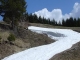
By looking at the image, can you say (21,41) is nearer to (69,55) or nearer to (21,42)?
(21,42)

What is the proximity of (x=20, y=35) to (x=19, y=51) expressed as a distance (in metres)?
5.17

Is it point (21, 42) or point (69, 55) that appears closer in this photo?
point (69, 55)

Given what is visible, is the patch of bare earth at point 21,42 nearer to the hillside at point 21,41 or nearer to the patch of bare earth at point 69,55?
the hillside at point 21,41

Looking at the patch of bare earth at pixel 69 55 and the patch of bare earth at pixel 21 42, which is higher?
the patch of bare earth at pixel 21 42

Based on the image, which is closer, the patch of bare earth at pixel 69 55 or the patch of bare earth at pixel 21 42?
the patch of bare earth at pixel 69 55

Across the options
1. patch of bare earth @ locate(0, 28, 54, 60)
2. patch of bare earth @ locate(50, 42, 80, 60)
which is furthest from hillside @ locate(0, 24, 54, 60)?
patch of bare earth @ locate(50, 42, 80, 60)

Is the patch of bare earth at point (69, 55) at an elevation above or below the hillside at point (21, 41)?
below

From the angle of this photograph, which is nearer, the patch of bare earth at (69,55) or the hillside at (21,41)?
the patch of bare earth at (69,55)

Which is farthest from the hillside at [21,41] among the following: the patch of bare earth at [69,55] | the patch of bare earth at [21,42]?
the patch of bare earth at [69,55]

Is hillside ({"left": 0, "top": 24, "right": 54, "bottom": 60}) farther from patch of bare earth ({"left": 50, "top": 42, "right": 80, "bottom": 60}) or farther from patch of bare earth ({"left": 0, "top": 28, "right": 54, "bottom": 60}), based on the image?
patch of bare earth ({"left": 50, "top": 42, "right": 80, "bottom": 60})

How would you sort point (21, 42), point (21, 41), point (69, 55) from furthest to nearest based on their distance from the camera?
point (21, 41) < point (21, 42) < point (69, 55)

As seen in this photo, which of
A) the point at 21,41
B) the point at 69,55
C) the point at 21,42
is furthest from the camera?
the point at 21,41

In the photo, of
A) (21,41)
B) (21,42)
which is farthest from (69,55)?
(21,41)

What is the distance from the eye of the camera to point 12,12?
1223 inches
